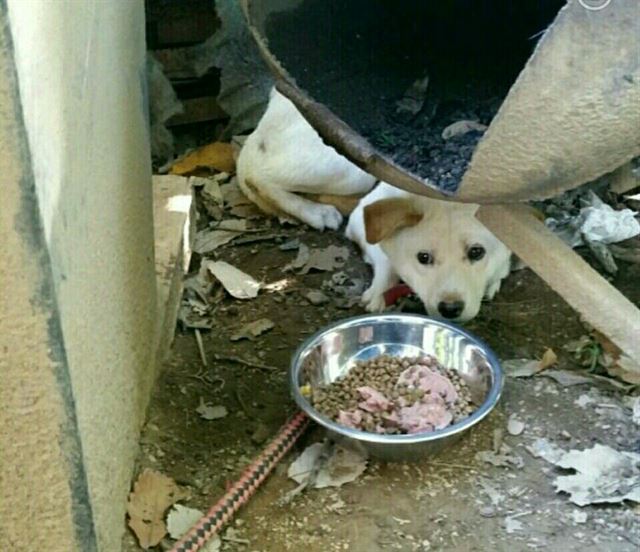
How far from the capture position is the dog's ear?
2879 mm

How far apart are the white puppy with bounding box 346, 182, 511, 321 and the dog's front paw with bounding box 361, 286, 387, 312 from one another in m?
0.09

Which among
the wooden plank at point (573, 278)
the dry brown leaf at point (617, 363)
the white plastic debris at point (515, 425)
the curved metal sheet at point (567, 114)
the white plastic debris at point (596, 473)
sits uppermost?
the curved metal sheet at point (567, 114)

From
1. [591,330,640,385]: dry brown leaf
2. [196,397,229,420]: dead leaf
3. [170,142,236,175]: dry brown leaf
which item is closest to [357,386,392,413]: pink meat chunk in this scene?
[196,397,229,420]: dead leaf

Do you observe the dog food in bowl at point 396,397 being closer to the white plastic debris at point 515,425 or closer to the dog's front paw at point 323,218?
the white plastic debris at point 515,425

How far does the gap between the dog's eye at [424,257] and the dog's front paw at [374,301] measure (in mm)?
197

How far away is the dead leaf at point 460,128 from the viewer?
293cm

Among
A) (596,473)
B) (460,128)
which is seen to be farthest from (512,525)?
(460,128)

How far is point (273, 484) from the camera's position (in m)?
2.45

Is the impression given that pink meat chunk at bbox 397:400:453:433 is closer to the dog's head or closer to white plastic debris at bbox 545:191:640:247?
the dog's head

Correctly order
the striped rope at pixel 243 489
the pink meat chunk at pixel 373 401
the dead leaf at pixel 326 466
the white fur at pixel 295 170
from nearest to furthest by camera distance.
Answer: the striped rope at pixel 243 489 → the dead leaf at pixel 326 466 → the pink meat chunk at pixel 373 401 → the white fur at pixel 295 170

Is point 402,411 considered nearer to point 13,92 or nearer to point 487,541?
point 487,541

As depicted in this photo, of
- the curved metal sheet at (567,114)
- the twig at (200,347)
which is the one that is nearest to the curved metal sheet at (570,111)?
the curved metal sheet at (567,114)

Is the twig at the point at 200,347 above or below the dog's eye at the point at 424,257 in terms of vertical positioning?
below

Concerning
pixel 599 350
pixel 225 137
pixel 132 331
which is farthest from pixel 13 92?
pixel 225 137
